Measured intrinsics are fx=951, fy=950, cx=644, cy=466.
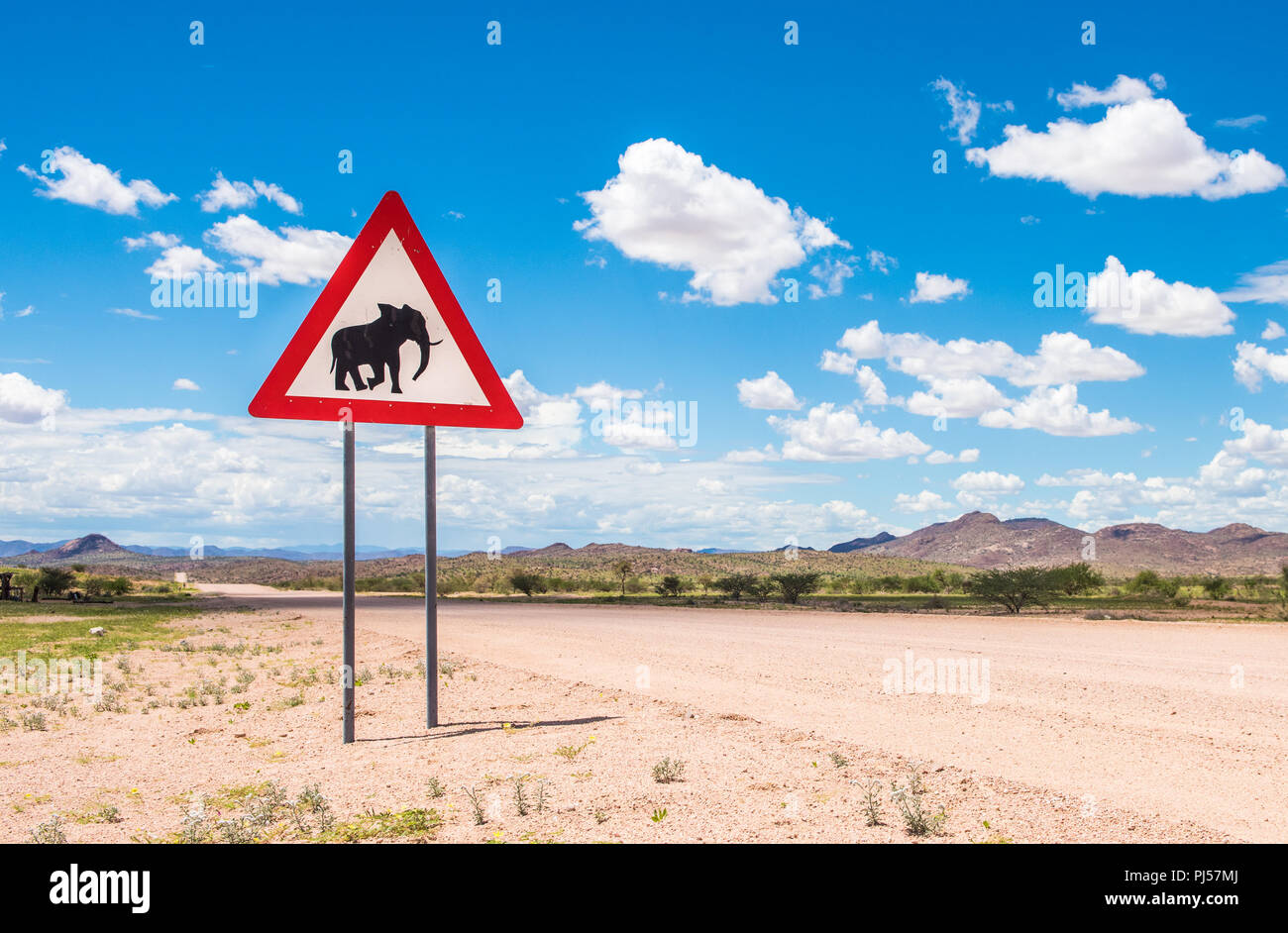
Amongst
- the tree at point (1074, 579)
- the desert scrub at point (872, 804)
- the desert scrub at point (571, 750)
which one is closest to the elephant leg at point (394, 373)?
the desert scrub at point (571, 750)

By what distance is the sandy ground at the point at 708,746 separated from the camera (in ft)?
15.4

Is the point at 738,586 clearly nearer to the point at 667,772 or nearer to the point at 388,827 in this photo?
the point at 667,772

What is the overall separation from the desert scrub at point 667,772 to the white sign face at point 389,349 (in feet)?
10.3

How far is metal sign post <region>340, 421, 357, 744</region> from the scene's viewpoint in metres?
7.01

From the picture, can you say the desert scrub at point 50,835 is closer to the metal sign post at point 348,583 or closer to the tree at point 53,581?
the metal sign post at point 348,583

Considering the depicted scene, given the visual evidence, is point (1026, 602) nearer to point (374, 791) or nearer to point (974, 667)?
point (974, 667)

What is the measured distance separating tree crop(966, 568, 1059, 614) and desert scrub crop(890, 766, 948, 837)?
2672cm

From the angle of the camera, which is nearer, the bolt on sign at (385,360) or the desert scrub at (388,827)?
the desert scrub at (388,827)

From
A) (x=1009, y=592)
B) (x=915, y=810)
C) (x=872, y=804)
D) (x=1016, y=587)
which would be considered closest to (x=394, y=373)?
(x=872, y=804)
